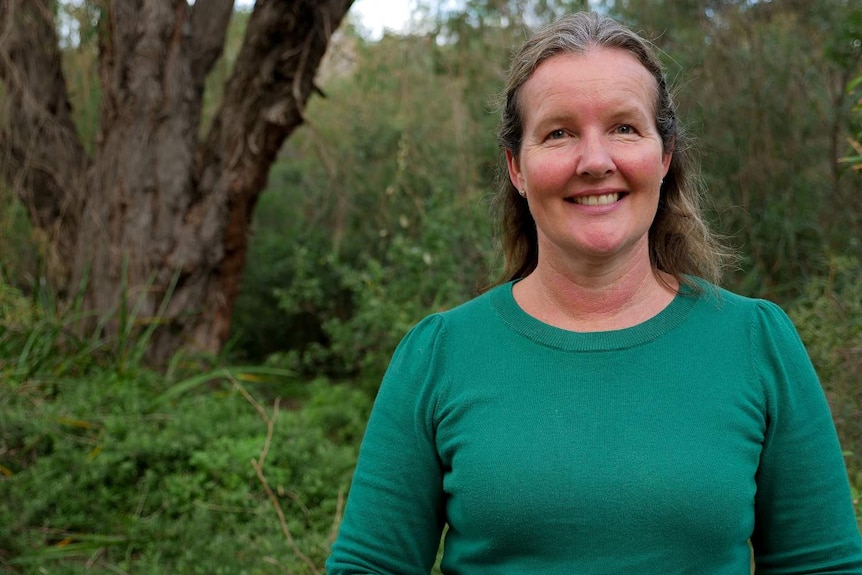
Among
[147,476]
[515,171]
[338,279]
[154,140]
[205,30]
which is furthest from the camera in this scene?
[338,279]

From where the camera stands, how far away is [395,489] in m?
1.74

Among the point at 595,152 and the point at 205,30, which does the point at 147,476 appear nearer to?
the point at 205,30

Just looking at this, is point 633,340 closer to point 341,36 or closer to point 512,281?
point 512,281

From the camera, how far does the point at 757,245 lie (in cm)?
693

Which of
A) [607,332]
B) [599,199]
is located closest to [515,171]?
[599,199]

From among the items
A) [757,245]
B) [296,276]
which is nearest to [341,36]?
[296,276]

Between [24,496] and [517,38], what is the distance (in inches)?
206

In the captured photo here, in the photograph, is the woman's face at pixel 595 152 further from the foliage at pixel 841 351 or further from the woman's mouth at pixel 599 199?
the foliage at pixel 841 351

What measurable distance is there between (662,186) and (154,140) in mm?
4977

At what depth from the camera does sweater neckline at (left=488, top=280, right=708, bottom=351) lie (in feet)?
5.69

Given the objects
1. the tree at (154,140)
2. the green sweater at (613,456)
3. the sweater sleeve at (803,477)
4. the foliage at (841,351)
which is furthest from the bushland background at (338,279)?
the sweater sleeve at (803,477)

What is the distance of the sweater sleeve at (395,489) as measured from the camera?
175 cm

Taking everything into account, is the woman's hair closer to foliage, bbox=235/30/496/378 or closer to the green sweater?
the green sweater

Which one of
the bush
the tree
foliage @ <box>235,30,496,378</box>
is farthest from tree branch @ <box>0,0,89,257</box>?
foliage @ <box>235,30,496,378</box>
